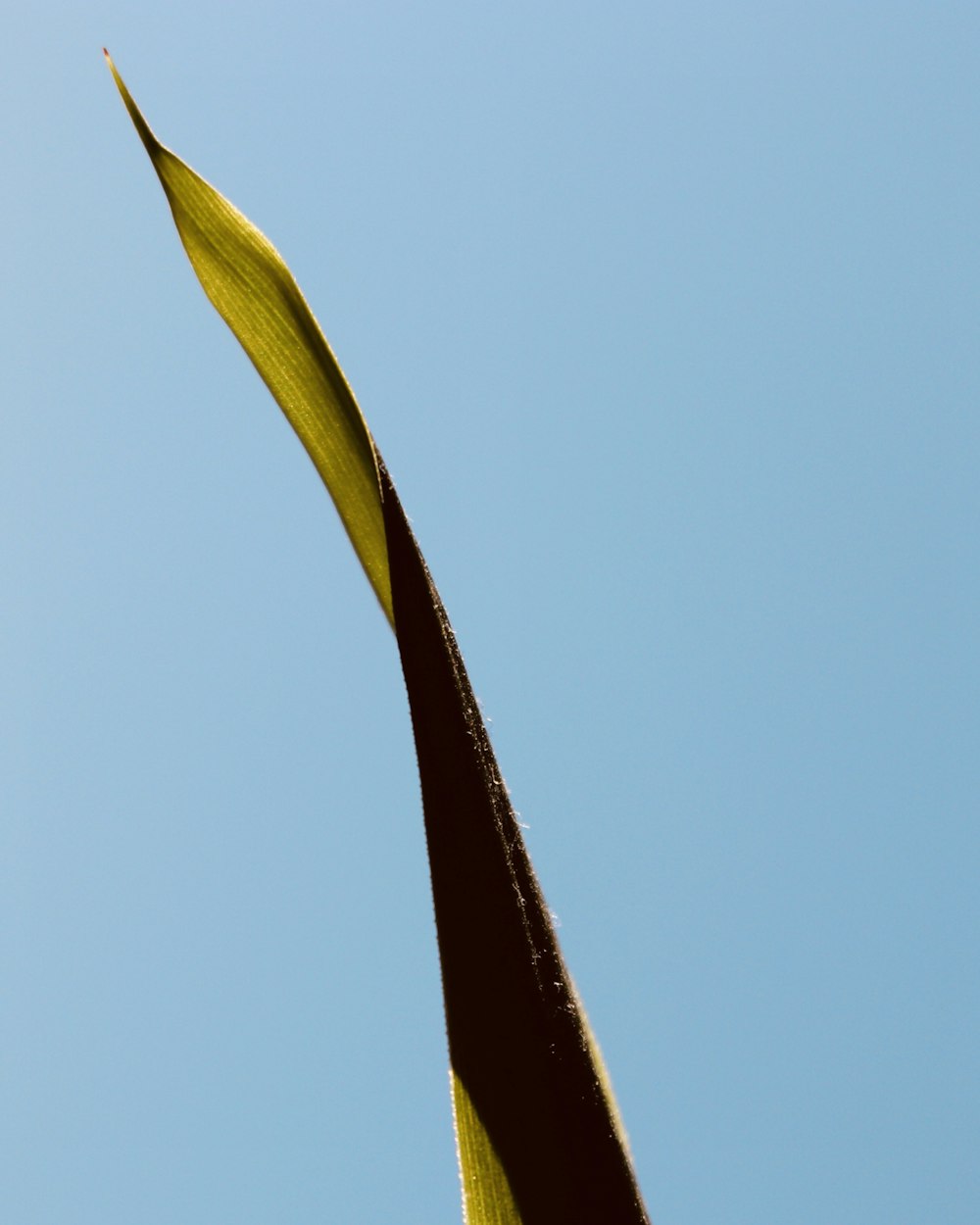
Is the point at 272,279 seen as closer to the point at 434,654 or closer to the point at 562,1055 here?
the point at 434,654

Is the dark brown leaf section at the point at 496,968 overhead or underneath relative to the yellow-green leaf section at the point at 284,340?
underneath

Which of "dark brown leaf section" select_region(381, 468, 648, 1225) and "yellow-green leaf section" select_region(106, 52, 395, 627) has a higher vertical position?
"yellow-green leaf section" select_region(106, 52, 395, 627)

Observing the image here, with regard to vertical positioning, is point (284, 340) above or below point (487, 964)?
above

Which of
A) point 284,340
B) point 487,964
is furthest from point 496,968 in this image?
point 284,340

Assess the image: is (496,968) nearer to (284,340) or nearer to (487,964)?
(487,964)
